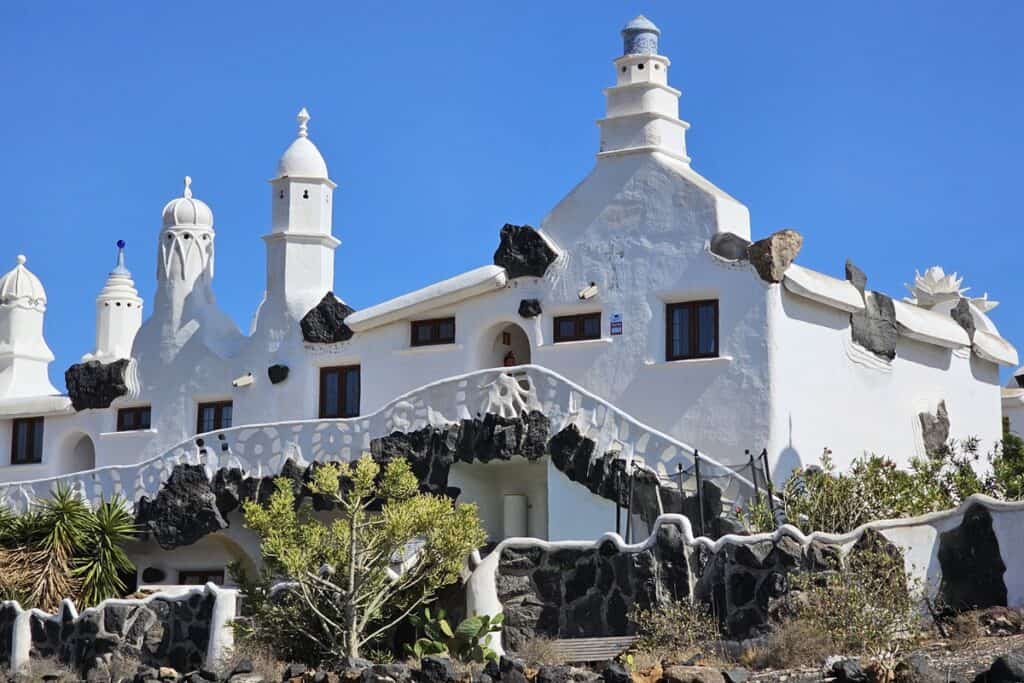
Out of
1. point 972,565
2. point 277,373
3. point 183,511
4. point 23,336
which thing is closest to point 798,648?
point 972,565

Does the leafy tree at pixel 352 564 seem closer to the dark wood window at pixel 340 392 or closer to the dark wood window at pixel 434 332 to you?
the dark wood window at pixel 434 332

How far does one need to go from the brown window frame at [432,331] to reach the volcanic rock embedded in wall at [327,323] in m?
1.50

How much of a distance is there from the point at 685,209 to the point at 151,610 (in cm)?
1232

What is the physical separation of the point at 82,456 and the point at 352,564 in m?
18.9

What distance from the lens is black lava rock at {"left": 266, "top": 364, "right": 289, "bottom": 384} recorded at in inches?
1417

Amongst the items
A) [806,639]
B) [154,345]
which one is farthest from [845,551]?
[154,345]

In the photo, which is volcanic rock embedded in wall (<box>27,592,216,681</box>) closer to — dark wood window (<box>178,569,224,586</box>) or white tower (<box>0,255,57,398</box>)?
dark wood window (<box>178,569,224,586</box>)

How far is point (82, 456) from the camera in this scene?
40.7 metres

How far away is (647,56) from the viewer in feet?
109

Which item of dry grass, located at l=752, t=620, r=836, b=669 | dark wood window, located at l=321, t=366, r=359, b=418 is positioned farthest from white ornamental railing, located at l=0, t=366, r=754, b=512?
dry grass, located at l=752, t=620, r=836, b=669

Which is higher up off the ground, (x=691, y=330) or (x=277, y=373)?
(x=691, y=330)

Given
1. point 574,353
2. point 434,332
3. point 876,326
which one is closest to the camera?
point 574,353

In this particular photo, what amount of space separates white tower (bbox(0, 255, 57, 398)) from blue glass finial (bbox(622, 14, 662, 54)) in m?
17.5

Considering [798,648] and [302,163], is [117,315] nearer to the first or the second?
[302,163]
